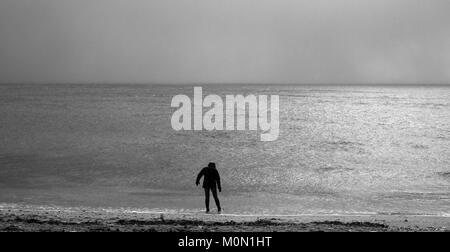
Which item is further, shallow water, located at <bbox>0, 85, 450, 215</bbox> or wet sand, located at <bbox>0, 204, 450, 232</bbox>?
shallow water, located at <bbox>0, 85, 450, 215</bbox>

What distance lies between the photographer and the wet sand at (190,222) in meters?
12.0

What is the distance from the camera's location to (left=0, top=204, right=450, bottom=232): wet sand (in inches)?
473

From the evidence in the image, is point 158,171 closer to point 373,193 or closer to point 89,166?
point 89,166

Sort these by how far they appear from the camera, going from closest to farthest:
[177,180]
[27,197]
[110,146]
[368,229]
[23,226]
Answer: [23,226] → [368,229] → [27,197] → [177,180] → [110,146]

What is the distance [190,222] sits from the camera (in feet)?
43.7

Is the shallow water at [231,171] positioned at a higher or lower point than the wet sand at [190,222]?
higher

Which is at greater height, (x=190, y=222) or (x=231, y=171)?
(x=231, y=171)

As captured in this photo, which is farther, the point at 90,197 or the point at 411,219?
the point at 90,197

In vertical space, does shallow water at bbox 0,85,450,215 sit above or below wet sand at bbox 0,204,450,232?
above

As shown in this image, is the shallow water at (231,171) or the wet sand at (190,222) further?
the shallow water at (231,171)

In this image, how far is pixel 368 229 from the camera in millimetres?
12844

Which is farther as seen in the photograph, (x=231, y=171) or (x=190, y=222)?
(x=231, y=171)
